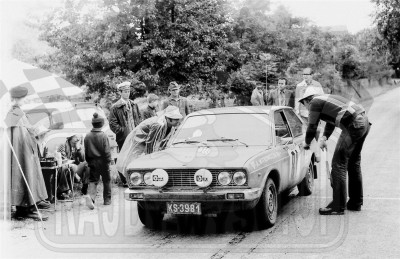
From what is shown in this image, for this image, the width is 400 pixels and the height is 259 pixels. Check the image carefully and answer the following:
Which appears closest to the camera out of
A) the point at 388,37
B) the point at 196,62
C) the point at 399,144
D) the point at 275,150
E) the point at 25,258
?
the point at 25,258

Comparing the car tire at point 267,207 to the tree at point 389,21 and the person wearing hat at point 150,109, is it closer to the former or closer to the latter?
the person wearing hat at point 150,109

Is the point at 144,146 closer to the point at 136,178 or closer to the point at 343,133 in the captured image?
the point at 136,178

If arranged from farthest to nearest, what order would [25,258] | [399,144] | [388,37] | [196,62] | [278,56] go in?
[388,37] → [278,56] → [196,62] → [399,144] → [25,258]

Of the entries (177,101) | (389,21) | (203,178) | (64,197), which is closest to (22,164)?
(64,197)

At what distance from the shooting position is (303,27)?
27.6m

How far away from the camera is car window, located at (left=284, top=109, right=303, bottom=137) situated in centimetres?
795

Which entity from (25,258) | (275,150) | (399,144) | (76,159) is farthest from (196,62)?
(25,258)

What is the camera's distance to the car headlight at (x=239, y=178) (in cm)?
573

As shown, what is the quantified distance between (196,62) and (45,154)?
988 cm

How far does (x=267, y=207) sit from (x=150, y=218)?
5.26ft

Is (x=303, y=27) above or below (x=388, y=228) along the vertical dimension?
above

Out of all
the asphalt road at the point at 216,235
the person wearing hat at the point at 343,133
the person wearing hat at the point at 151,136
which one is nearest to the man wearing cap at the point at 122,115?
the person wearing hat at the point at 151,136

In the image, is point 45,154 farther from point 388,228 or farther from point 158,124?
point 388,228

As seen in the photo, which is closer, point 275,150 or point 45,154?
point 275,150
